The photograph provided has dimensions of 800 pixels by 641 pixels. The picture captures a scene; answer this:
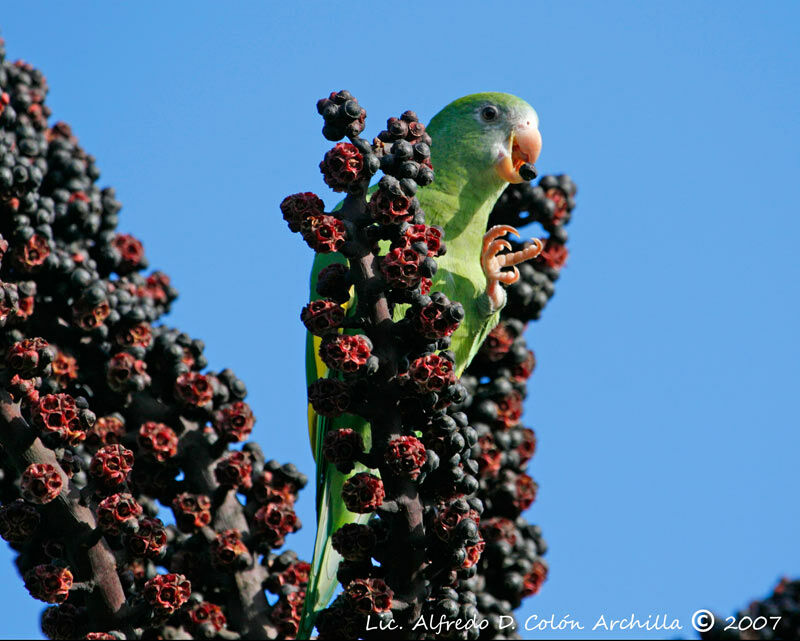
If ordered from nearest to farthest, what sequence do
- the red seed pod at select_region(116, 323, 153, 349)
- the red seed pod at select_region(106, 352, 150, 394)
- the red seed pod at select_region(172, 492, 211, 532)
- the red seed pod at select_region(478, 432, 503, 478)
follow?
the red seed pod at select_region(172, 492, 211, 532)
the red seed pod at select_region(106, 352, 150, 394)
the red seed pod at select_region(116, 323, 153, 349)
the red seed pod at select_region(478, 432, 503, 478)

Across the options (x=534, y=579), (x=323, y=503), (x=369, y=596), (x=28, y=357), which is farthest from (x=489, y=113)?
(x=369, y=596)

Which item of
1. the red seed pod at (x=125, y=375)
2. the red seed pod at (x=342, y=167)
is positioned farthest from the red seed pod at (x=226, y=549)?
the red seed pod at (x=342, y=167)

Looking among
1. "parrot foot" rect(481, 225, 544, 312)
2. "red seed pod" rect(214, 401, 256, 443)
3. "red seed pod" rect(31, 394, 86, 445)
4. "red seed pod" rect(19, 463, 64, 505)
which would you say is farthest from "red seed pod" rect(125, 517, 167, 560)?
"parrot foot" rect(481, 225, 544, 312)

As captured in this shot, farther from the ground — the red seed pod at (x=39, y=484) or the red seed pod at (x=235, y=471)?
the red seed pod at (x=235, y=471)

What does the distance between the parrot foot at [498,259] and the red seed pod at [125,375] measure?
195cm

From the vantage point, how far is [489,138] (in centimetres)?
698

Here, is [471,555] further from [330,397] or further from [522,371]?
[522,371]

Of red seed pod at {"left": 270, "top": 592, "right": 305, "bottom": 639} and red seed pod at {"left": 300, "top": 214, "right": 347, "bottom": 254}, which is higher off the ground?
red seed pod at {"left": 300, "top": 214, "right": 347, "bottom": 254}

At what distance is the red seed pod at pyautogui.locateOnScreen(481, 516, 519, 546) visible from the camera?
604 cm

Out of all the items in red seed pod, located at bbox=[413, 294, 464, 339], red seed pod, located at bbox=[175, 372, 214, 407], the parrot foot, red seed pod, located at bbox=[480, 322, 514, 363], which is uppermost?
the parrot foot

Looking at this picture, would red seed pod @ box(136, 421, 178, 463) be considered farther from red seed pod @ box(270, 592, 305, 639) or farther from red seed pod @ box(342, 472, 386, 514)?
red seed pod @ box(342, 472, 386, 514)

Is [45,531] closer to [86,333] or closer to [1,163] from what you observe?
[86,333]

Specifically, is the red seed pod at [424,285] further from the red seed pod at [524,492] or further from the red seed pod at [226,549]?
the red seed pod at [524,492]

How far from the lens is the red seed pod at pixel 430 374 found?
419cm
